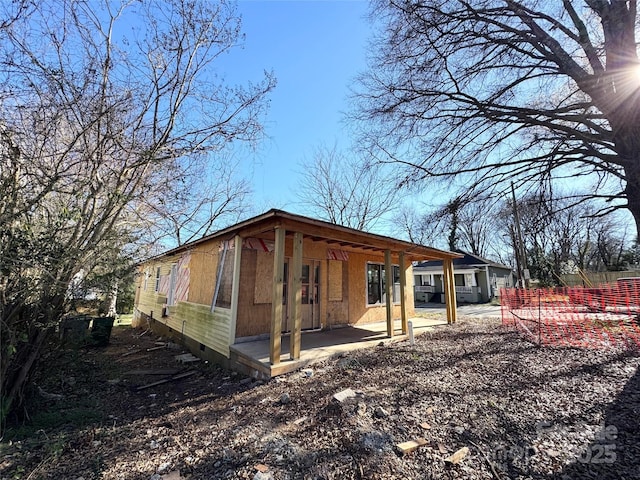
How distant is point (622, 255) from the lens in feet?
105

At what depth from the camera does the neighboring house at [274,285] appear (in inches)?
197

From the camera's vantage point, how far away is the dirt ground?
241 cm

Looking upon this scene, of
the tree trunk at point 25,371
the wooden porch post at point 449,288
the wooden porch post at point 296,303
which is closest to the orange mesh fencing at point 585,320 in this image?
the wooden porch post at point 449,288

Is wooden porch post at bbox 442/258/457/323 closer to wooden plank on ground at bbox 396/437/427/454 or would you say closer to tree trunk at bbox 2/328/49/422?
wooden plank on ground at bbox 396/437/427/454

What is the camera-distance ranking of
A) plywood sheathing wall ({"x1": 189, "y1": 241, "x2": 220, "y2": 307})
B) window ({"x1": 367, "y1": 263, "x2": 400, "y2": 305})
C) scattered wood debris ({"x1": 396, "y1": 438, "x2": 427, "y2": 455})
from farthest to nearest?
window ({"x1": 367, "y1": 263, "x2": 400, "y2": 305}) → plywood sheathing wall ({"x1": 189, "y1": 241, "x2": 220, "y2": 307}) → scattered wood debris ({"x1": 396, "y1": 438, "x2": 427, "y2": 455})

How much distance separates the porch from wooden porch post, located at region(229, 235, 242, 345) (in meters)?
0.30

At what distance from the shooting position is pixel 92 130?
11.7ft

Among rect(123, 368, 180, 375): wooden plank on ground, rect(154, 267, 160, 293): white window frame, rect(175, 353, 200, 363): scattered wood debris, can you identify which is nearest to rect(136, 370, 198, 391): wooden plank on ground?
rect(123, 368, 180, 375): wooden plank on ground

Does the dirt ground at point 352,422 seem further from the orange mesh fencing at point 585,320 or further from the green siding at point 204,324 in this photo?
the orange mesh fencing at point 585,320

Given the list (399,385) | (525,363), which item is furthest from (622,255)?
(399,385)

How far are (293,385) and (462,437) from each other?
7.89 ft

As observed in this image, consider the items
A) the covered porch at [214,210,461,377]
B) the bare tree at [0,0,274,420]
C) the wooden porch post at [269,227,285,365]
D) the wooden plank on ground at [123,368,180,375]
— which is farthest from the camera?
the wooden plank on ground at [123,368,180,375]

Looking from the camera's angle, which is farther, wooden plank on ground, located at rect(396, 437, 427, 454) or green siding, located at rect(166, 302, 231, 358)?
green siding, located at rect(166, 302, 231, 358)

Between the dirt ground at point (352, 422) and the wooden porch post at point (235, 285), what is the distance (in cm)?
80
